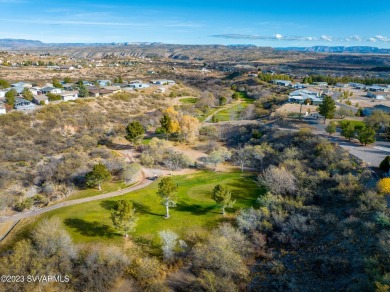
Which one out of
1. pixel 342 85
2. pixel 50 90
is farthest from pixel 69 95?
pixel 342 85

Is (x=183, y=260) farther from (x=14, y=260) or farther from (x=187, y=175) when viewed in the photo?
(x=187, y=175)

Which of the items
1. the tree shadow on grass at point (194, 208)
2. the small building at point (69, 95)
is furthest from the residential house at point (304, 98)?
the small building at point (69, 95)

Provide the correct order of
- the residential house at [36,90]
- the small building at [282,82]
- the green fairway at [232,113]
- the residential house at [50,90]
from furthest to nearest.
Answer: the small building at [282,82] < the residential house at [50,90] < the residential house at [36,90] < the green fairway at [232,113]

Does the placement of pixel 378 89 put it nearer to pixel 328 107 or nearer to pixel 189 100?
pixel 328 107

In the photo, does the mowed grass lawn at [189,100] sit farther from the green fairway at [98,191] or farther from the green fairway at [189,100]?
the green fairway at [98,191]

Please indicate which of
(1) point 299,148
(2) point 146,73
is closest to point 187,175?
(1) point 299,148

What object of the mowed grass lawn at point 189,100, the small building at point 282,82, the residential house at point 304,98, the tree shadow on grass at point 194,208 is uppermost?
the small building at point 282,82

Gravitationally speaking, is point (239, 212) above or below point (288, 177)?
below
